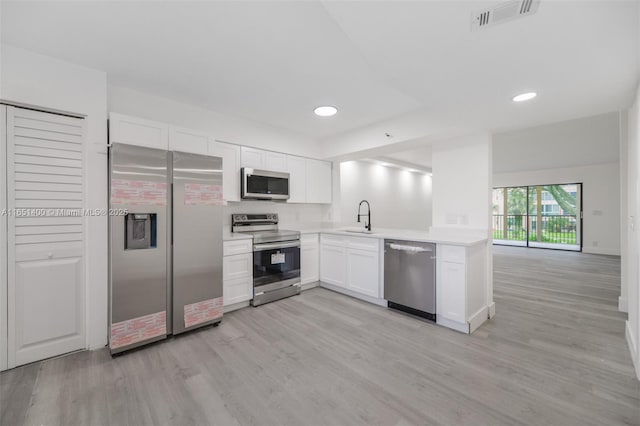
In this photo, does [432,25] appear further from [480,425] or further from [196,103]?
[196,103]

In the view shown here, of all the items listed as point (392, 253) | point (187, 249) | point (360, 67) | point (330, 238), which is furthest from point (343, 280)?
point (360, 67)

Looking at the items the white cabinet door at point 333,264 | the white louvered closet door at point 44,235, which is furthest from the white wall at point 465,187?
the white louvered closet door at point 44,235

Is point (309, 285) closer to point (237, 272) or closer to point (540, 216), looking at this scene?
point (237, 272)

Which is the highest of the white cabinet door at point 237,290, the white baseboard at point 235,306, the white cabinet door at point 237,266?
the white cabinet door at point 237,266

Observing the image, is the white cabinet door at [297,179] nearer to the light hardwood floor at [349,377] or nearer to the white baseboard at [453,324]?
the light hardwood floor at [349,377]

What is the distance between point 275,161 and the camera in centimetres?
400

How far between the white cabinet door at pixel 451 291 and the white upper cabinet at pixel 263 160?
2.61m

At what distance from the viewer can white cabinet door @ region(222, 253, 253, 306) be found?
3.15m

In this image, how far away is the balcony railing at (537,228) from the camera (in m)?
8.18

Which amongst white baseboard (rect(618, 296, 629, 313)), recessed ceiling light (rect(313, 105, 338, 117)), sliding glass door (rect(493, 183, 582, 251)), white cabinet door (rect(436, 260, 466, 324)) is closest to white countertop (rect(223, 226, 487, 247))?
white cabinet door (rect(436, 260, 466, 324))

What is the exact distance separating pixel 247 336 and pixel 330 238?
1927 mm

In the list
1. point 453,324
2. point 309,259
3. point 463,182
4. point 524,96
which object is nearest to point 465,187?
point 463,182

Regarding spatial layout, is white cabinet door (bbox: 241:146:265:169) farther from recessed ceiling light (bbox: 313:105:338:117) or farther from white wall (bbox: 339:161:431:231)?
white wall (bbox: 339:161:431:231)

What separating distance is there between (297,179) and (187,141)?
1.84 meters
